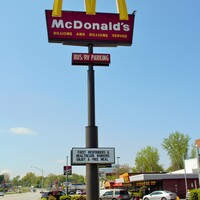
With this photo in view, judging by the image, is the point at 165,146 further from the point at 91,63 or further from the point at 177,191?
the point at 91,63

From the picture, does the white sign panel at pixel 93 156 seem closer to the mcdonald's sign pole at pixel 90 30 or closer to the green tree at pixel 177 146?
the mcdonald's sign pole at pixel 90 30

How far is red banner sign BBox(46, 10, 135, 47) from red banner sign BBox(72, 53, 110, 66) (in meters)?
0.76

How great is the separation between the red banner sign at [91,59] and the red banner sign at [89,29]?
755 mm

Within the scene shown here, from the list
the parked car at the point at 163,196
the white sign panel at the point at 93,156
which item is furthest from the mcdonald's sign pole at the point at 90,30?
the parked car at the point at 163,196

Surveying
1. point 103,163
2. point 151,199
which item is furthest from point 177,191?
point 103,163

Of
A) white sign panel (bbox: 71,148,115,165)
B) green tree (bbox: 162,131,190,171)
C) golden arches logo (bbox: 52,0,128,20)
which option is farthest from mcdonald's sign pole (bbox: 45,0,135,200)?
green tree (bbox: 162,131,190,171)

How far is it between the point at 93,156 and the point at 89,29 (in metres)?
6.34

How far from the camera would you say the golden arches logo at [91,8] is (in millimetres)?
16109

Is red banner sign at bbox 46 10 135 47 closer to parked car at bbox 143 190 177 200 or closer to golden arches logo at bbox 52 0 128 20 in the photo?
golden arches logo at bbox 52 0 128 20

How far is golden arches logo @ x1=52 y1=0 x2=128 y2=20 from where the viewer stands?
1611 cm

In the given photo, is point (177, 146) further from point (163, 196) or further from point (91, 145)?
point (91, 145)

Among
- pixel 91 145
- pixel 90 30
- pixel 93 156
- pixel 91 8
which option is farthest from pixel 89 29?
pixel 93 156

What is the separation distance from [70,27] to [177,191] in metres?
37.3

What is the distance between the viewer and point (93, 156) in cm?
1459
